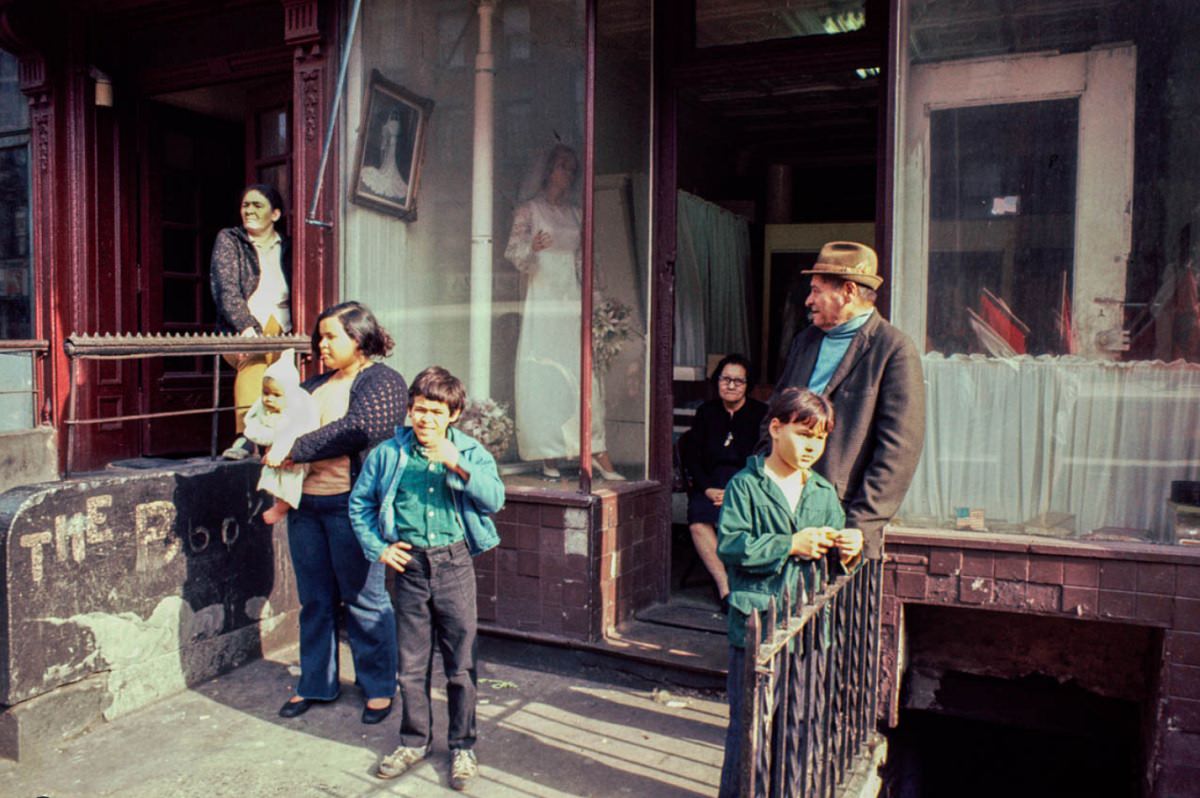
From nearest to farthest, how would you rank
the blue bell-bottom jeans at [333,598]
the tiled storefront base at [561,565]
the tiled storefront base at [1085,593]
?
the tiled storefront base at [1085,593]
the blue bell-bottom jeans at [333,598]
the tiled storefront base at [561,565]

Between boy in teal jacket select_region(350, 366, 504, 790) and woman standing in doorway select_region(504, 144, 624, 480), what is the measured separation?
171 centimetres

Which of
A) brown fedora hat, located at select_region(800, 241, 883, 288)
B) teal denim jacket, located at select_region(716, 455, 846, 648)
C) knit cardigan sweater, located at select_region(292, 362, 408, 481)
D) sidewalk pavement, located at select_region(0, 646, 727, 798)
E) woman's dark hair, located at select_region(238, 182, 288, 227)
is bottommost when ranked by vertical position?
sidewalk pavement, located at select_region(0, 646, 727, 798)

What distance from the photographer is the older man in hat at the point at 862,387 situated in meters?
3.71

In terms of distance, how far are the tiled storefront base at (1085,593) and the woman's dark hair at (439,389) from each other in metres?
2.18

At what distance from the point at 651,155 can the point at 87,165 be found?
442 cm

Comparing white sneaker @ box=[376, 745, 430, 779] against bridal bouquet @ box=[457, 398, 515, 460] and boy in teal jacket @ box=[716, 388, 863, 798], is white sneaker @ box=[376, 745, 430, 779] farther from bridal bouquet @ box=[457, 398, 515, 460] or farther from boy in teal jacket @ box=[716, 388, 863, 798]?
bridal bouquet @ box=[457, 398, 515, 460]

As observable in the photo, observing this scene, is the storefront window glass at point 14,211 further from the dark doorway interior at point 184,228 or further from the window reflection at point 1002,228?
the window reflection at point 1002,228

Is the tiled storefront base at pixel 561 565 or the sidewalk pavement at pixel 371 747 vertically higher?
the tiled storefront base at pixel 561 565

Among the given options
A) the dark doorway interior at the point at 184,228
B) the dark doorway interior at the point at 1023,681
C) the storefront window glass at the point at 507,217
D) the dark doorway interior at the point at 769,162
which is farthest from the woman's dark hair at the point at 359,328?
the dark doorway interior at the point at 184,228

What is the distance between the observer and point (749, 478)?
11.1 feet

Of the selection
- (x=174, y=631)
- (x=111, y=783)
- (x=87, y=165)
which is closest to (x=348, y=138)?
(x=87, y=165)

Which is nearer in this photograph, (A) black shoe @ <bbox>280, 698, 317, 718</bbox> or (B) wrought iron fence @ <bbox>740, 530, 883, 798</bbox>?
(B) wrought iron fence @ <bbox>740, 530, 883, 798</bbox>

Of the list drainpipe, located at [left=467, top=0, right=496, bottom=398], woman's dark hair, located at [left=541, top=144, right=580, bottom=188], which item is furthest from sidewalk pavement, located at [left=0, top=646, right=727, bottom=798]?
woman's dark hair, located at [left=541, top=144, right=580, bottom=188]

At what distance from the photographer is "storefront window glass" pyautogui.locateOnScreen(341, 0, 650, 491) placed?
5.79m
